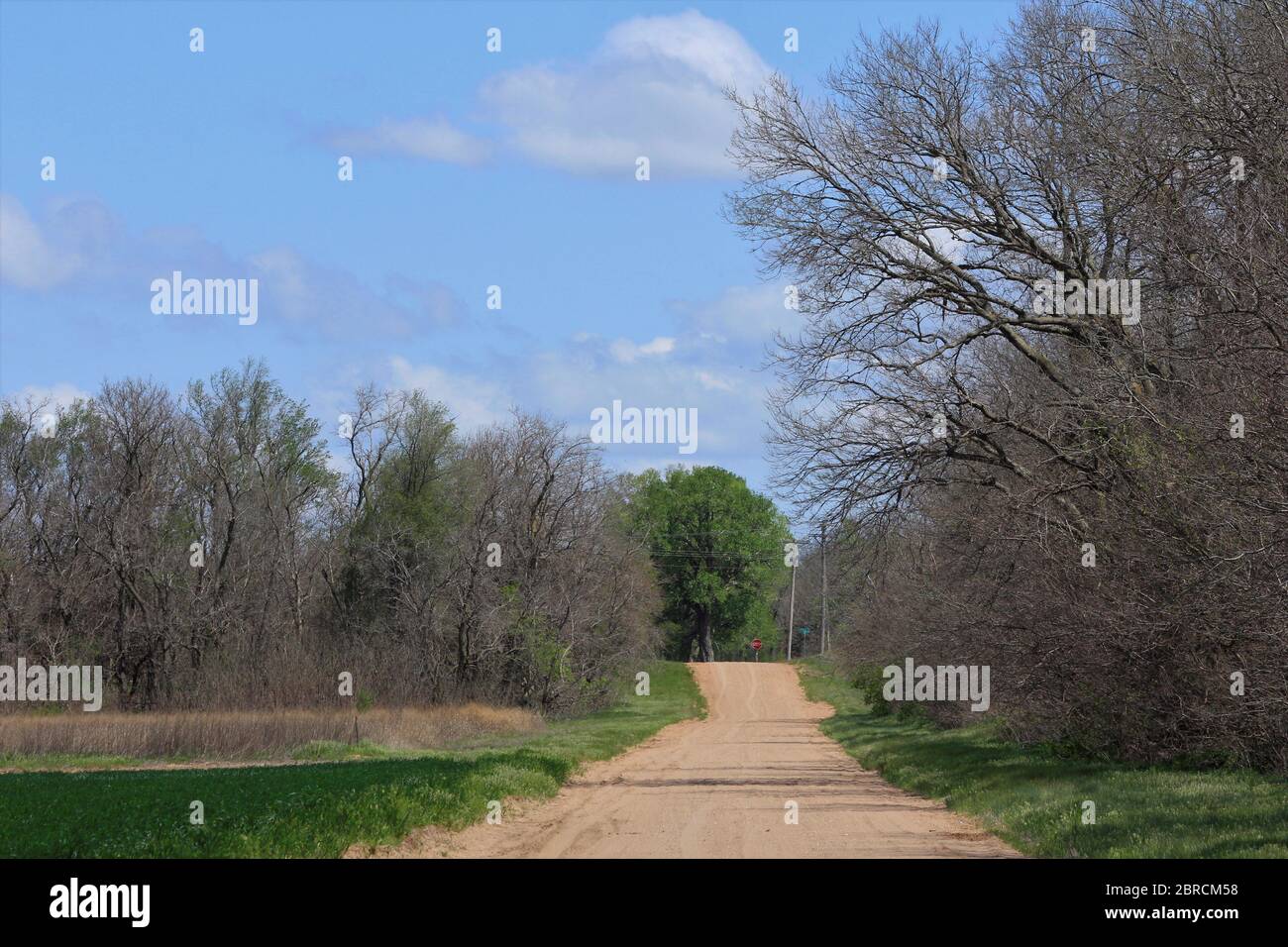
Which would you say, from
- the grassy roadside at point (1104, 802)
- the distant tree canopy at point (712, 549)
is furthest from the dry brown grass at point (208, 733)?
the distant tree canopy at point (712, 549)

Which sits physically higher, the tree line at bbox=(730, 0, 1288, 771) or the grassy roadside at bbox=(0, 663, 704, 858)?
the tree line at bbox=(730, 0, 1288, 771)

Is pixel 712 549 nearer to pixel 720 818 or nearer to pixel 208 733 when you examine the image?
pixel 208 733

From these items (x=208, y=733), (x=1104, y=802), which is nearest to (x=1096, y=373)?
(x=1104, y=802)

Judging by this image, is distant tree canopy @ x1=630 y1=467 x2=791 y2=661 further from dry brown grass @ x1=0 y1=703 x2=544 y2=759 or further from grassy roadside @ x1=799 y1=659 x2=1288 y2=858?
grassy roadside @ x1=799 y1=659 x2=1288 y2=858

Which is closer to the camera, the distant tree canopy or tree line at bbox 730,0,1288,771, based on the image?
tree line at bbox 730,0,1288,771

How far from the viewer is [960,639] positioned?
25.8 meters

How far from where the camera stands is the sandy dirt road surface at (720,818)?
15.6 meters

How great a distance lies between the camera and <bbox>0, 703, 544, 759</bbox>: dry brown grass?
129 feet

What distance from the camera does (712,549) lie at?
11381cm

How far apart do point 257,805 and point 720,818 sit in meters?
6.67

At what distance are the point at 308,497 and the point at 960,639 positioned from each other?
144ft

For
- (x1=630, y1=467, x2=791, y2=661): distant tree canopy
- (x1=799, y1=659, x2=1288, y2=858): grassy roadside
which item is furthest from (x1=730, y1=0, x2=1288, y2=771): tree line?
(x1=630, y1=467, x2=791, y2=661): distant tree canopy

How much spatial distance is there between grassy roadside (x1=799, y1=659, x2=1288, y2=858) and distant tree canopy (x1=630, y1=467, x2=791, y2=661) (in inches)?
3237

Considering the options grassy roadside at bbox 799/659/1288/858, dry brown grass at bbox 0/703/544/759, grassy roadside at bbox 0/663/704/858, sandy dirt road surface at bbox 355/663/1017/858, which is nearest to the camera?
grassy roadside at bbox 799/659/1288/858
